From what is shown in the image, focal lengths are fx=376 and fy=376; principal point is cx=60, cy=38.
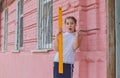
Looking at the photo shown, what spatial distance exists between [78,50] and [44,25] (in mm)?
2827

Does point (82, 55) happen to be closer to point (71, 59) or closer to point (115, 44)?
point (71, 59)

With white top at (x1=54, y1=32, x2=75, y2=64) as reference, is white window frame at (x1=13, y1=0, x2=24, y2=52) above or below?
above

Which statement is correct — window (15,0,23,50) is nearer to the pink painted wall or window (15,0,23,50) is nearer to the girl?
the pink painted wall

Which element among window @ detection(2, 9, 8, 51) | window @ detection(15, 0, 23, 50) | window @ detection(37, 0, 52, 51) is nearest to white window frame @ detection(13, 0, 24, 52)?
window @ detection(15, 0, 23, 50)

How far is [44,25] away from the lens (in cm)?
877

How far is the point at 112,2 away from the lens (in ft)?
10.0

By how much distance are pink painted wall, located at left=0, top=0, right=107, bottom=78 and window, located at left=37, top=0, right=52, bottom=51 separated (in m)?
0.27

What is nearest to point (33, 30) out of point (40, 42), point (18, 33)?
point (40, 42)

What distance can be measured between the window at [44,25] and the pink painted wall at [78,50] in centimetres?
27

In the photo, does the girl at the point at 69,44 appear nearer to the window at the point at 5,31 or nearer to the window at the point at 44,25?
the window at the point at 44,25

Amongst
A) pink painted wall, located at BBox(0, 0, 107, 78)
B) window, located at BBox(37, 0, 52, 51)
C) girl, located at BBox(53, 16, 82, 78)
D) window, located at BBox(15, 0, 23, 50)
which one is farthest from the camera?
window, located at BBox(15, 0, 23, 50)

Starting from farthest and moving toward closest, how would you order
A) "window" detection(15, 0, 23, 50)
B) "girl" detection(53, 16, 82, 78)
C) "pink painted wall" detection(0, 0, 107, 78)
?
1. "window" detection(15, 0, 23, 50)
2. "pink painted wall" detection(0, 0, 107, 78)
3. "girl" detection(53, 16, 82, 78)

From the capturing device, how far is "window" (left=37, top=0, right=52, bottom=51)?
8.36 metres

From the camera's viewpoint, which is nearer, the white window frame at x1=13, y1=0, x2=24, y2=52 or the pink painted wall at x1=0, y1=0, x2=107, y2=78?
the pink painted wall at x1=0, y1=0, x2=107, y2=78
